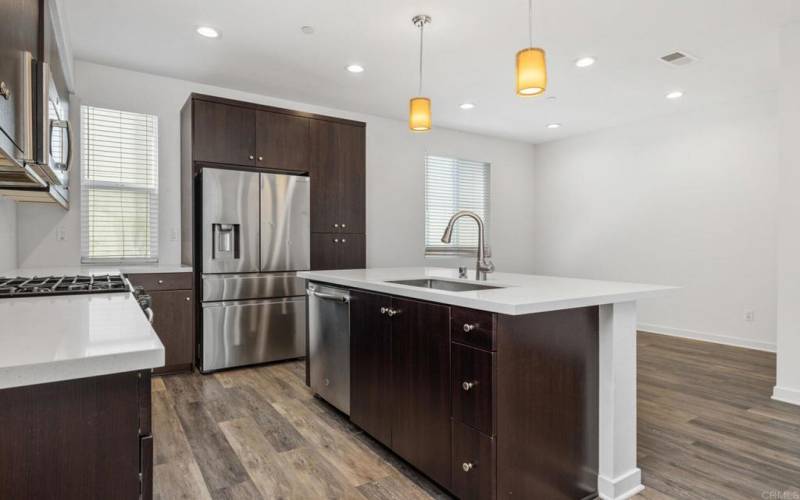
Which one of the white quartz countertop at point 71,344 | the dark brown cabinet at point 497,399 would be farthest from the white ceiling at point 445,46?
the white quartz countertop at point 71,344

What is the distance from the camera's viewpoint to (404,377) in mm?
2174

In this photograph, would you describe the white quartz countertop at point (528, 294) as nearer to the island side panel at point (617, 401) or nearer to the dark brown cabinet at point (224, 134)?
the island side panel at point (617, 401)

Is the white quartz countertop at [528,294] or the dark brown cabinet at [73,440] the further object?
the white quartz countertop at [528,294]

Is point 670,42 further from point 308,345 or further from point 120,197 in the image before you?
point 120,197

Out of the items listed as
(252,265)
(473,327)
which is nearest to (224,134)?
(252,265)

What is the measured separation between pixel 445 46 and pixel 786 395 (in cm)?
→ 350

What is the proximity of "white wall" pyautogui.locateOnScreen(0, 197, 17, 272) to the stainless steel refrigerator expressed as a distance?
1.25 metres

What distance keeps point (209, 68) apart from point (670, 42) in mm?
3760

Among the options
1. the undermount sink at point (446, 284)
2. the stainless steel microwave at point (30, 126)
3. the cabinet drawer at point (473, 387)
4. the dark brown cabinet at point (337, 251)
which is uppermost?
the stainless steel microwave at point (30, 126)

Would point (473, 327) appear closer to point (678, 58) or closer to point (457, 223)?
point (678, 58)

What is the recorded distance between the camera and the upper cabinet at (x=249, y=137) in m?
3.91

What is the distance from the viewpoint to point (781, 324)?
3.23 metres

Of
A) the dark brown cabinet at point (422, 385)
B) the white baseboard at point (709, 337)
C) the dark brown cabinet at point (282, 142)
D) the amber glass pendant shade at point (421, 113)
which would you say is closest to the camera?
the dark brown cabinet at point (422, 385)

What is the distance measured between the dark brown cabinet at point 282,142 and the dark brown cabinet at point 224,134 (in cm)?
7
